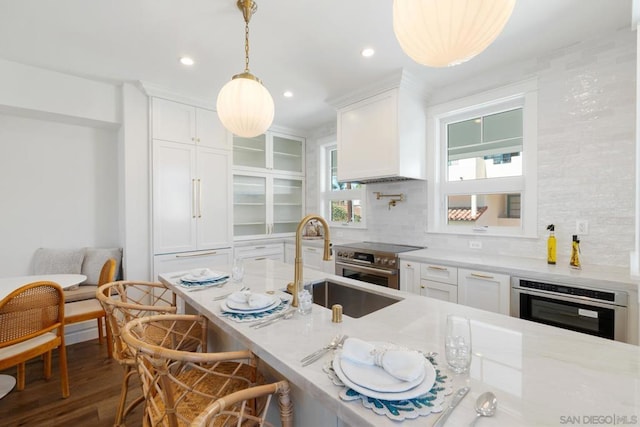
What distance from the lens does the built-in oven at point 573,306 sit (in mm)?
1709

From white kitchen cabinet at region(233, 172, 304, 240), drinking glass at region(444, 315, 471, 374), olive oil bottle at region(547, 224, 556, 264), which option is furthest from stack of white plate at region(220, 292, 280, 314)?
white kitchen cabinet at region(233, 172, 304, 240)

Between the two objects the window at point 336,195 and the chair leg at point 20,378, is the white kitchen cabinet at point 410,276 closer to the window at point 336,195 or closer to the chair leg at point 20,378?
the window at point 336,195

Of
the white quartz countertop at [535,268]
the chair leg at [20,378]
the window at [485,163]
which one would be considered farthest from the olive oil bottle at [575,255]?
the chair leg at [20,378]

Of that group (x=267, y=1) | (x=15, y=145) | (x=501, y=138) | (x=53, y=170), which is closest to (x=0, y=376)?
(x=53, y=170)

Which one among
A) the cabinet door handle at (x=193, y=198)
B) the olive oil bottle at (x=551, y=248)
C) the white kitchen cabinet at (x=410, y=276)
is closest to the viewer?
the olive oil bottle at (x=551, y=248)

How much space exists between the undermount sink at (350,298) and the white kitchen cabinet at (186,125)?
2.50m

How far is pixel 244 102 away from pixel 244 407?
5.05 feet

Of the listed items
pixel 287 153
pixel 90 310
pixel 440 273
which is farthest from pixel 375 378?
pixel 287 153

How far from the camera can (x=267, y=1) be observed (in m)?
1.82

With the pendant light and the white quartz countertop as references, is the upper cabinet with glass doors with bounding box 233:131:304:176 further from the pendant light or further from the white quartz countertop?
the white quartz countertop

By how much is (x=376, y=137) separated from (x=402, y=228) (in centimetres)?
112

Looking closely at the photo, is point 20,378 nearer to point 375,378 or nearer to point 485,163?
point 375,378

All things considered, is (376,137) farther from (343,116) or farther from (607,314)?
(607,314)

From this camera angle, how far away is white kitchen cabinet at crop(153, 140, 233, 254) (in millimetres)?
3121
